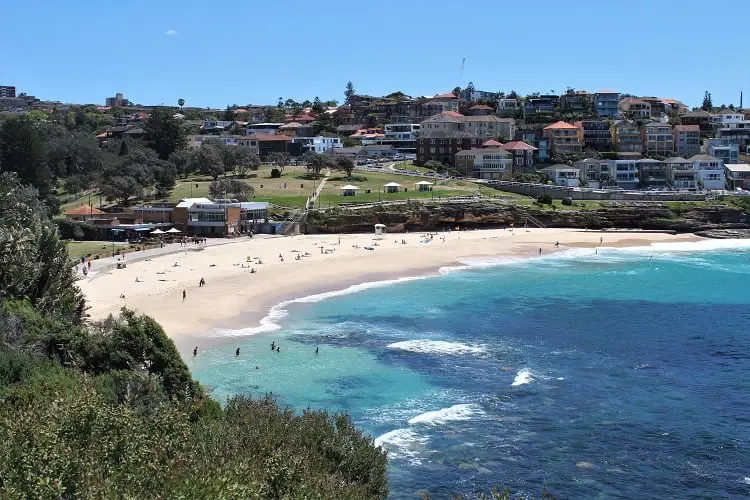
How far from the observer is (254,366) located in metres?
33.6

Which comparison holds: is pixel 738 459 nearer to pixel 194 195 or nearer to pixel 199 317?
pixel 199 317

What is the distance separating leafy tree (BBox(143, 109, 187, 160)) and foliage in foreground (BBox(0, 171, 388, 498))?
7828cm

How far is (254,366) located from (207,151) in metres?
67.7

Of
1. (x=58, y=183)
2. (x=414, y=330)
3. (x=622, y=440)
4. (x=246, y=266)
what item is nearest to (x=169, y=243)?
(x=246, y=266)

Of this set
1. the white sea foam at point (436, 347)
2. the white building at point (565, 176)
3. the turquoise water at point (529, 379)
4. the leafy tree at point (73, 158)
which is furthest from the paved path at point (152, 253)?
the white building at point (565, 176)

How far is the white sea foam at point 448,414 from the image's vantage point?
27.7 metres

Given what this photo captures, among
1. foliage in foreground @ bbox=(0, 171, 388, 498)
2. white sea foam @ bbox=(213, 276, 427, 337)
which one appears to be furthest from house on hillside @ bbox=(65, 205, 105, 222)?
foliage in foreground @ bbox=(0, 171, 388, 498)

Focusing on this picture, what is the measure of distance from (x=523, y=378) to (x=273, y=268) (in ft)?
93.8

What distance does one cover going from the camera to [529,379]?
3269cm

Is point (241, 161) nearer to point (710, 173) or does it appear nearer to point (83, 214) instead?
point (83, 214)

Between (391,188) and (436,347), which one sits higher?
(391,188)

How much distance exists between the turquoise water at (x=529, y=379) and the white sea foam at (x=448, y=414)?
0.07m

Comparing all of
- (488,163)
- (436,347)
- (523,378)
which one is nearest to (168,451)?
(523,378)

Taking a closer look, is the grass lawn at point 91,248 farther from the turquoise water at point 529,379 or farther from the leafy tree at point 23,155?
the turquoise water at point 529,379
